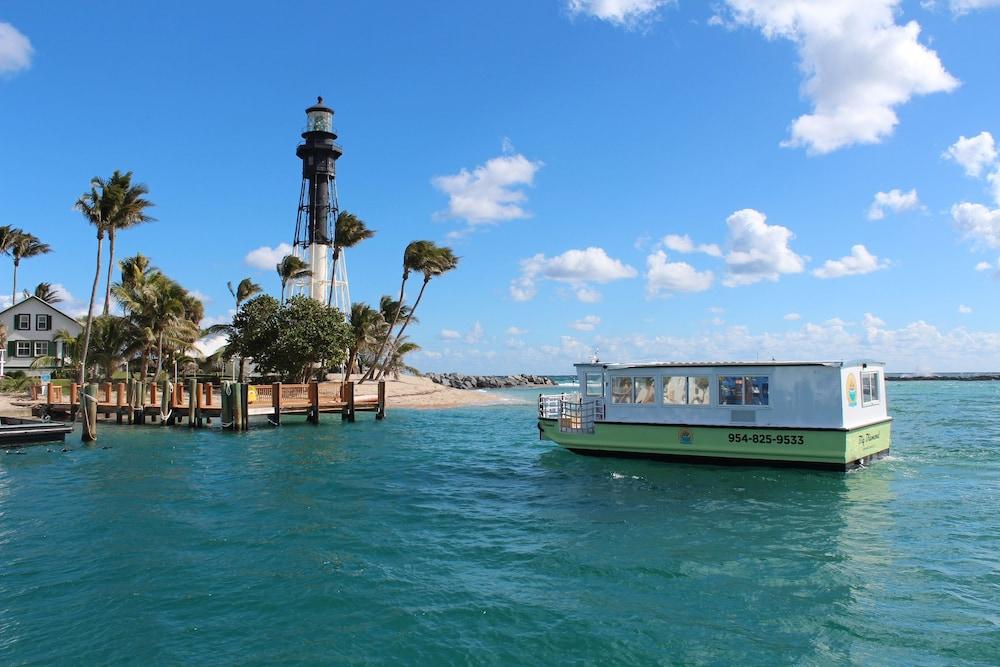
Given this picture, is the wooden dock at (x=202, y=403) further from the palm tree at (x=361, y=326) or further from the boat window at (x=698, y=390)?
the boat window at (x=698, y=390)

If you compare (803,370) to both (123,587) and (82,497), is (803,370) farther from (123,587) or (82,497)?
(82,497)

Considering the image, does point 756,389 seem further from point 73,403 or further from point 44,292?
point 44,292

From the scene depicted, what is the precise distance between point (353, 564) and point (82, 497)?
9860 mm

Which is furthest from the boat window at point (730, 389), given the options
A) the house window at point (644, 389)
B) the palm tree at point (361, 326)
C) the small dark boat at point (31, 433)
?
the palm tree at point (361, 326)

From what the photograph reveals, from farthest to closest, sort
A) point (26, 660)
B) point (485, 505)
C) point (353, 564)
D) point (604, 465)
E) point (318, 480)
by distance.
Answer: point (604, 465) < point (318, 480) < point (485, 505) < point (353, 564) < point (26, 660)

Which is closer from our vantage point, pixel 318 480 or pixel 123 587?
pixel 123 587

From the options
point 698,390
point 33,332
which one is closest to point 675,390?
point 698,390

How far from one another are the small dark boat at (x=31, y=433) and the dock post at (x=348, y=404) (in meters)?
14.0

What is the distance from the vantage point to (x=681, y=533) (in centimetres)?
1350

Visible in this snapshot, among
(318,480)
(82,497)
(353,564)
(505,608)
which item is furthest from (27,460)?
(505,608)

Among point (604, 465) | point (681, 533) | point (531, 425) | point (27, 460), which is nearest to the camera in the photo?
point (681, 533)

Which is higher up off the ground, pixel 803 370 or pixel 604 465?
pixel 803 370

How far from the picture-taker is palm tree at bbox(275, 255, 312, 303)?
61.6m

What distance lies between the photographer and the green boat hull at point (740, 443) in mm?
19562
